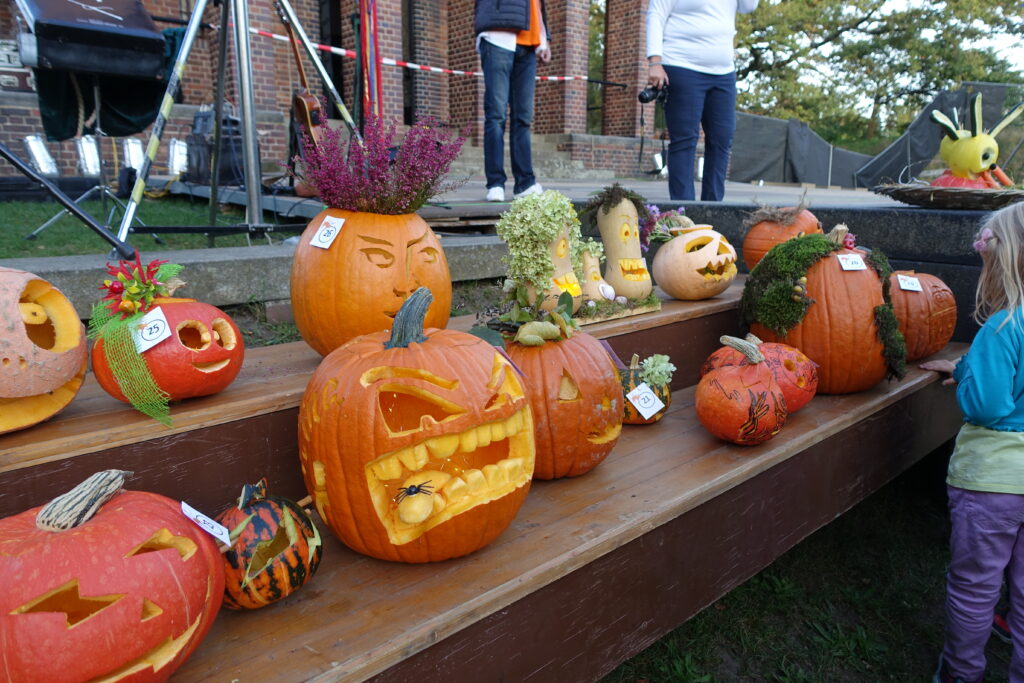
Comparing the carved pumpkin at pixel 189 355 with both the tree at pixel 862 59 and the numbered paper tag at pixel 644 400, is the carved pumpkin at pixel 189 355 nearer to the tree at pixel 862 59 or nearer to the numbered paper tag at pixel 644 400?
the numbered paper tag at pixel 644 400

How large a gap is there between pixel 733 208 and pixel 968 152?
1.04m

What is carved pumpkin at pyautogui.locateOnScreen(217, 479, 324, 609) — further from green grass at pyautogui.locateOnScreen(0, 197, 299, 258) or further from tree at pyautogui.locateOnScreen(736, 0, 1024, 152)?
tree at pyautogui.locateOnScreen(736, 0, 1024, 152)

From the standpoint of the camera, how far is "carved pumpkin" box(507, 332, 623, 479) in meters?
1.71

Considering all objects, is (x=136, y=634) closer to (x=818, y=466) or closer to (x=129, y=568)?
(x=129, y=568)

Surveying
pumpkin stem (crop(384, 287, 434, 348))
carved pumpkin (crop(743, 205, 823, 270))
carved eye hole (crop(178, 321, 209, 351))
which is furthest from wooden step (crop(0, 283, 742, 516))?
carved pumpkin (crop(743, 205, 823, 270))

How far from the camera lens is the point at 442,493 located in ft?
4.41

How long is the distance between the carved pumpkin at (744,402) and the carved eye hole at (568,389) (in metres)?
0.51

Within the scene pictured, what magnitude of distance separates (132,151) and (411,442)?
6844 mm

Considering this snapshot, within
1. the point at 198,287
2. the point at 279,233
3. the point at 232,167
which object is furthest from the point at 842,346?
the point at 232,167

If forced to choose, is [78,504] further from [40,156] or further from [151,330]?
[40,156]

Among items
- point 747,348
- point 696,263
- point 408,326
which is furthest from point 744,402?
point 408,326

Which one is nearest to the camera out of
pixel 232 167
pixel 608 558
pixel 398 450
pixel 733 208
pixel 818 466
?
pixel 398 450

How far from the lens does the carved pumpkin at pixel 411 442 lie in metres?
1.32

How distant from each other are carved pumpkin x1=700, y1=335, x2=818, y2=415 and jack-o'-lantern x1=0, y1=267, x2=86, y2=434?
1.69 m
